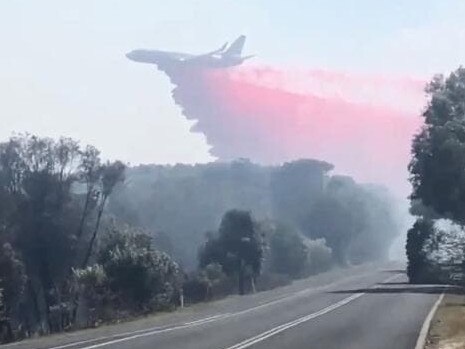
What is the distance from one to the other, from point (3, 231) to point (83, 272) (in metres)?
22.4

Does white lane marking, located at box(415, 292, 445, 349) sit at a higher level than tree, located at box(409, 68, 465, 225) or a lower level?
lower

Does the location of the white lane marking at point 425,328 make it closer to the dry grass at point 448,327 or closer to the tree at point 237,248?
the dry grass at point 448,327

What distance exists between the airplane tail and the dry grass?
14103 cm

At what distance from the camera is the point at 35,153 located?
83.4m

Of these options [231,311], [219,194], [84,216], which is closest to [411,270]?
[84,216]

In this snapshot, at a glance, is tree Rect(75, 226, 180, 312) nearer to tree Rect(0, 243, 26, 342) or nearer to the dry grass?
tree Rect(0, 243, 26, 342)

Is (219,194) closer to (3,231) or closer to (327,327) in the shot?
(3,231)

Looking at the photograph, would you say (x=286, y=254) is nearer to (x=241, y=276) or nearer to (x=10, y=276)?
(x=241, y=276)

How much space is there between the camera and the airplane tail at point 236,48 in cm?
18525

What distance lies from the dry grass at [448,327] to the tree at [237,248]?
44.0 meters

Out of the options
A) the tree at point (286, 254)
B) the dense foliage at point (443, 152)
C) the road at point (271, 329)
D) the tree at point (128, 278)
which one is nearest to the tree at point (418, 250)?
the dense foliage at point (443, 152)

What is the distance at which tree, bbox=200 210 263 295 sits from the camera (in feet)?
297

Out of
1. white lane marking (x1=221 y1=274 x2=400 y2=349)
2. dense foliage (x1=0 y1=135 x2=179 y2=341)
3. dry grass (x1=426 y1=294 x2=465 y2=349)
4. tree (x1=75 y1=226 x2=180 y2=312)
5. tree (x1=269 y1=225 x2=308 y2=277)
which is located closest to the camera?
dry grass (x1=426 y1=294 x2=465 y2=349)

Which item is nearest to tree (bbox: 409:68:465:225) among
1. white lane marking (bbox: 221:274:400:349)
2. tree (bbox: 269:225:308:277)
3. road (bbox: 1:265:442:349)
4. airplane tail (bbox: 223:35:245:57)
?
white lane marking (bbox: 221:274:400:349)
